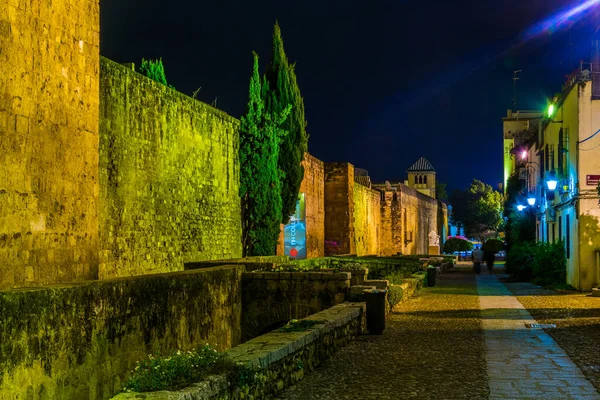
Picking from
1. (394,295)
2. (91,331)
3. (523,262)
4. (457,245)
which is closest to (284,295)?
(394,295)

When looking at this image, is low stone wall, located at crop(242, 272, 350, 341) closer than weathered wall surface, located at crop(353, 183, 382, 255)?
Yes

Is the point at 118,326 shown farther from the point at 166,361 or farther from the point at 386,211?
the point at 386,211

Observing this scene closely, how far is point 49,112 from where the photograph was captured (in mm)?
9008

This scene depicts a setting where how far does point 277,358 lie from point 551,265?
18581 mm

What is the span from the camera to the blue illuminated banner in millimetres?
28406

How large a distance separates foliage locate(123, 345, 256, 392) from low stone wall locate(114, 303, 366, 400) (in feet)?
0.36

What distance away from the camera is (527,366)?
8.66 metres

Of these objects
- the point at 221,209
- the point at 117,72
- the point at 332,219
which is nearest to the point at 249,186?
the point at 221,209

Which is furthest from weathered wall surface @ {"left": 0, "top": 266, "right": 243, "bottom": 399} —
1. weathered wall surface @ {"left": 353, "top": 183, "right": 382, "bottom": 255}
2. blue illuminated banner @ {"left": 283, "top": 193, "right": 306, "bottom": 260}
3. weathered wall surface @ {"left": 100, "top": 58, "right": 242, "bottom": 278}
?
weathered wall surface @ {"left": 353, "top": 183, "right": 382, "bottom": 255}

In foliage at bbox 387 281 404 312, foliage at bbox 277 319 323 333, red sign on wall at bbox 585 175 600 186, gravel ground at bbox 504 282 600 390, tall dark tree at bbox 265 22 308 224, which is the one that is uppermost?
tall dark tree at bbox 265 22 308 224

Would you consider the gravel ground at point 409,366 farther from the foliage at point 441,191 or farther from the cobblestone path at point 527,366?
the foliage at point 441,191

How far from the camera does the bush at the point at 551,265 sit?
23062 millimetres

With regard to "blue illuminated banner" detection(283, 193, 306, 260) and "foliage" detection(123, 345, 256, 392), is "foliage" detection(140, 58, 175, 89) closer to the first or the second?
"blue illuminated banner" detection(283, 193, 306, 260)

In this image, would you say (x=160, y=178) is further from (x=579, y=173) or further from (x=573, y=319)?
(x=579, y=173)
